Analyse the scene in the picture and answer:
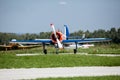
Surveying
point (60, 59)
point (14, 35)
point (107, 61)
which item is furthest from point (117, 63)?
point (14, 35)

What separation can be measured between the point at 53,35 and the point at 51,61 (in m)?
15.3

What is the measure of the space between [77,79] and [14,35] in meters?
134

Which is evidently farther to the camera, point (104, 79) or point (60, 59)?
point (60, 59)

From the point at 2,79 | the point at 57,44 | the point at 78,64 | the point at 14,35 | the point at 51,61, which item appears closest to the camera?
the point at 2,79

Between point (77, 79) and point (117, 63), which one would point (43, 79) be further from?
point (117, 63)

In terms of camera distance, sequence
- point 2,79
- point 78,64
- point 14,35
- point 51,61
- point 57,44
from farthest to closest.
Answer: point 14,35
point 57,44
point 51,61
point 78,64
point 2,79

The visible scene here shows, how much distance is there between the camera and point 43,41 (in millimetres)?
38594

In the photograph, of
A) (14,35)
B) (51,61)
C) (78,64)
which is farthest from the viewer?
(14,35)

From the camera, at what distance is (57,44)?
123 feet

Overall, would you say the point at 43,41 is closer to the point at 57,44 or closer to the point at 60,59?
the point at 57,44

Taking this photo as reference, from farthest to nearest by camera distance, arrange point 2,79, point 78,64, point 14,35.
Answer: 1. point 14,35
2. point 78,64
3. point 2,79

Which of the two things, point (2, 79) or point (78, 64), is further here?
point (78, 64)

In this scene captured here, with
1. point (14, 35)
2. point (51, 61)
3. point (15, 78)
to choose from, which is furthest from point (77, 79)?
point (14, 35)

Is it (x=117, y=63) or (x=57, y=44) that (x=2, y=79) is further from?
(x=57, y=44)
